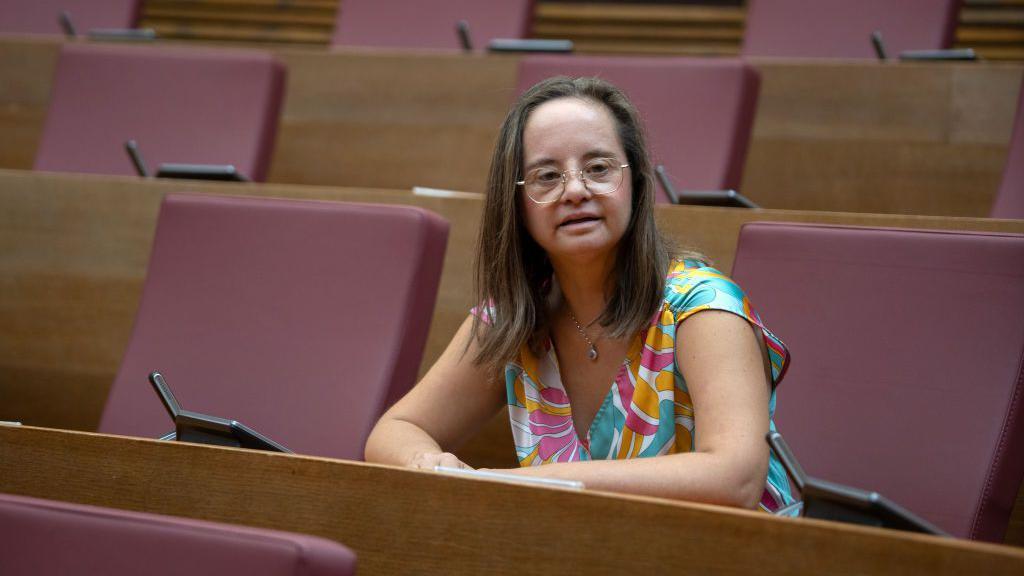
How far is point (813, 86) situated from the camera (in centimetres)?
91

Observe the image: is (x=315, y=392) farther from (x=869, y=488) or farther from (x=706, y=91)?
(x=706, y=91)

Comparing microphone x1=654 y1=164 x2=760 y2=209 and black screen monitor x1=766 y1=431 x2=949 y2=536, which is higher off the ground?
microphone x1=654 y1=164 x2=760 y2=209

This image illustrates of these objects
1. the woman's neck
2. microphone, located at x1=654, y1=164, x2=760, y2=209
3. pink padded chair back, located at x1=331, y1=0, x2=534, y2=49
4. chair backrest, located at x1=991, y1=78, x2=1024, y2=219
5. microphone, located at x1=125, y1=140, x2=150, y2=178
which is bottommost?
the woman's neck

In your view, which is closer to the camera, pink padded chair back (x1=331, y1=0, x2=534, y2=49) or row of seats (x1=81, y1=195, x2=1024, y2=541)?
row of seats (x1=81, y1=195, x2=1024, y2=541)

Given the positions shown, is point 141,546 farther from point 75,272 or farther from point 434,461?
point 75,272

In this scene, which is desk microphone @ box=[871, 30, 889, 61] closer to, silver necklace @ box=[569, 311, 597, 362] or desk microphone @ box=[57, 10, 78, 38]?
silver necklace @ box=[569, 311, 597, 362]

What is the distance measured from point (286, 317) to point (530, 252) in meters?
0.13

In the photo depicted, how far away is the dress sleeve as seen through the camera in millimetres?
462

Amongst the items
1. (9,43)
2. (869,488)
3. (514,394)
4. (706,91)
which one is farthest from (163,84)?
(869,488)

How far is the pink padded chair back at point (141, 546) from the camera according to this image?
0.87ft

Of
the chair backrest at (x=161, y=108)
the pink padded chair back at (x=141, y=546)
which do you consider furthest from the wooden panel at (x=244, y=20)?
the pink padded chair back at (x=141, y=546)

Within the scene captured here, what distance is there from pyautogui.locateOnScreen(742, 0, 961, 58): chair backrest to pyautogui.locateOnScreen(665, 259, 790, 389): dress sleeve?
563 mm

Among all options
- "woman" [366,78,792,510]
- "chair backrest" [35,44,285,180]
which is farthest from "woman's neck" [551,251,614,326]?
"chair backrest" [35,44,285,180]

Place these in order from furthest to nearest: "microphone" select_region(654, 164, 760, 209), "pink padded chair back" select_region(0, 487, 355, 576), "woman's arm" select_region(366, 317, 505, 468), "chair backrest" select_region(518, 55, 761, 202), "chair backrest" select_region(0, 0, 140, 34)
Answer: "chair backrest" select_region(0, 0, 140, 34), "chair backrest" select_region(518, 55, 761, 202), "microphone" select_region(654, 164, 760, 209), "woman's arm" select_region(366, 317, 505, 468), "pink padded chair back" select_region(0, 487, 355, 576)
